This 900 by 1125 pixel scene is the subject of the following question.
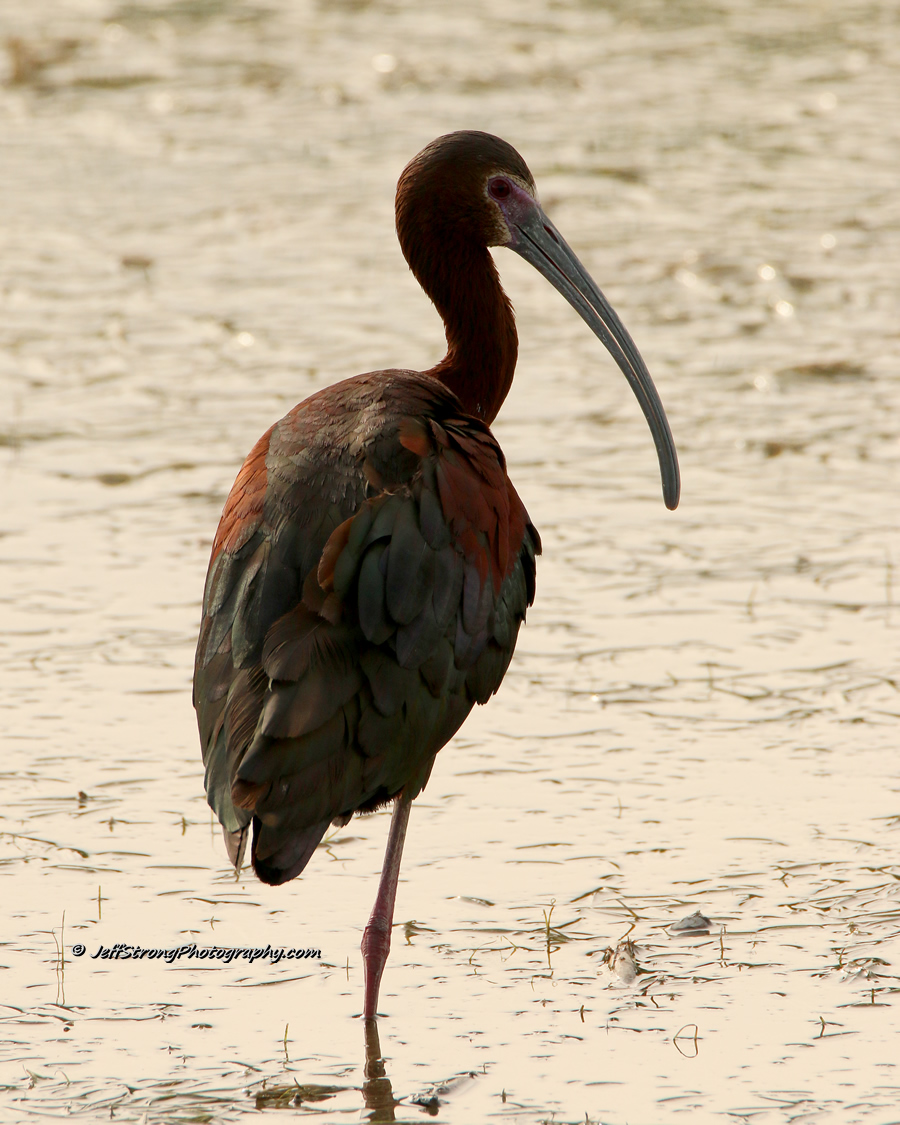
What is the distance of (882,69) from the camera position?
45.5 feet

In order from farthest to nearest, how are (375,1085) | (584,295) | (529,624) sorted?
(529,624), (584,295), (375,1085)

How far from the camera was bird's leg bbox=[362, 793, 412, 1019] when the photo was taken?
3986 millimetres

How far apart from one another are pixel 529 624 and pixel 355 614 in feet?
7.64

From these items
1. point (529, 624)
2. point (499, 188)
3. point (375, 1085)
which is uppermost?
point (499, 188)

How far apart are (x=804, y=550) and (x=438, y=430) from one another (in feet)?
9.32

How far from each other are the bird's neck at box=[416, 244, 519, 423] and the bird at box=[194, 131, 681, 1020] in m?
0.30

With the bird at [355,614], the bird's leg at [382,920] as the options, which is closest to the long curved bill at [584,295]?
the bird at [355,614]

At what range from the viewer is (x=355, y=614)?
3854mm

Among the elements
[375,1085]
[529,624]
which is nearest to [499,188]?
[529,624]

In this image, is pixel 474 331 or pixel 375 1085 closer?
pixel 375 1085

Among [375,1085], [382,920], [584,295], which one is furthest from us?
[584,295]

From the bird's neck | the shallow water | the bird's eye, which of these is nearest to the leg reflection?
the shallow water

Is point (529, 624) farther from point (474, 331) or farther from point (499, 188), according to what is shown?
point (499, 188)

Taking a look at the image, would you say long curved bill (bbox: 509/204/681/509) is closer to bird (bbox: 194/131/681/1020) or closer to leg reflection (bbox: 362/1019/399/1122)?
bird (bbox: 194/131/681/1020)
